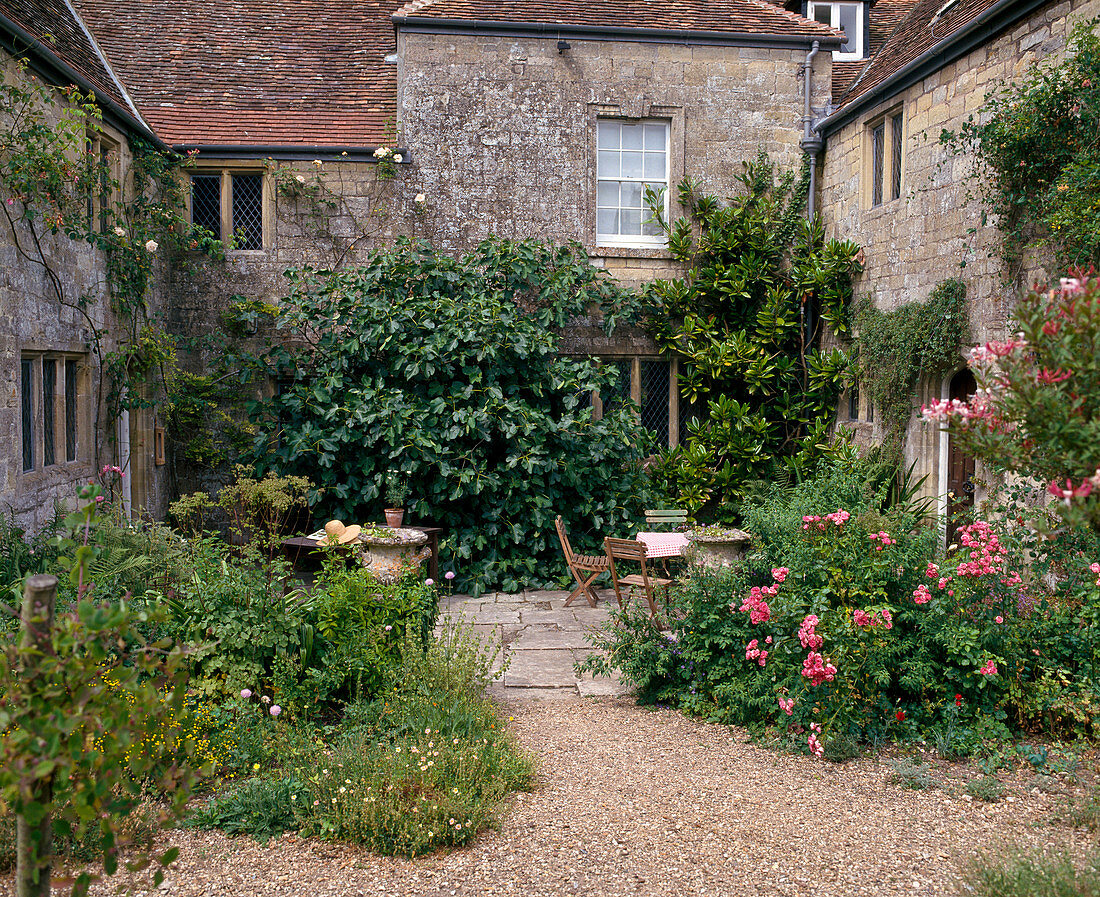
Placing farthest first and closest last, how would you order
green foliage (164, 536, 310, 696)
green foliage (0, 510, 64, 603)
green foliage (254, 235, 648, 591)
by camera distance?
green foliage (254, 235, 648, 591) → green foliage (0, 510, 64, 603) → green foliage (164, 536, 310, 696)

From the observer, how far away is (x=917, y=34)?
33.2 feet

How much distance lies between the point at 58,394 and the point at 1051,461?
802 cm

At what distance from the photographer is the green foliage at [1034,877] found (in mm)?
A: 3133

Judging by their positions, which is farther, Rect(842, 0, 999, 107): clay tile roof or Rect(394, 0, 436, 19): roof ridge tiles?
Rect(394, 0, 436, 19): roof ridge tiles

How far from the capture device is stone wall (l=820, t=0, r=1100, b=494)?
25.0 feet

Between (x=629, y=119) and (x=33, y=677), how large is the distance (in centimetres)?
1042

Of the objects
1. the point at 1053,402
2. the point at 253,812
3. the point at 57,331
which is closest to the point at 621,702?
the point at 253,812

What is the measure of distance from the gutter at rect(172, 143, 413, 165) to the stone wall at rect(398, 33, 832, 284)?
55 cm

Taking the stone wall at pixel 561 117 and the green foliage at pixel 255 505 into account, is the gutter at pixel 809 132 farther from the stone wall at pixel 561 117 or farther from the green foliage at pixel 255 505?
the green foliage at pixel 255 505

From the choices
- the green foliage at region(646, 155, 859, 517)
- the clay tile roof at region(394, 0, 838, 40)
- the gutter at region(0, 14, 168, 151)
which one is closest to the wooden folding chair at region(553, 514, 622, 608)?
the green foliage at region(646, 155, 859, 517)

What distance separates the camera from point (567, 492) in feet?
32.2

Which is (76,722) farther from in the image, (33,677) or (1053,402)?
(1053,402)

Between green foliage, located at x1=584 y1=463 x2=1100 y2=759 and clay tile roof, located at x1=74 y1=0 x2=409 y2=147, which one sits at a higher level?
clay tile roof, located at x1=74 y1=0 x2=409 y2=147

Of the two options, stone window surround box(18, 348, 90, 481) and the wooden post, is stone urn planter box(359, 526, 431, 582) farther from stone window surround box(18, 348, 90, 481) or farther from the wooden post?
the wooden post
